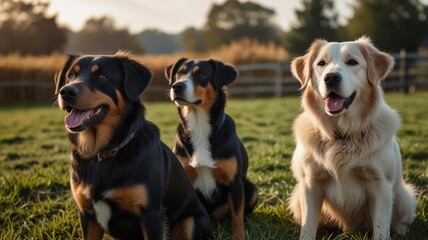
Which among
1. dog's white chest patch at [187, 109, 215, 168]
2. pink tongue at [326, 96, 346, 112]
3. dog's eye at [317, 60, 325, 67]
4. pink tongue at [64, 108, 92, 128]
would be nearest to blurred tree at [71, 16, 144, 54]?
dog's white chest patch at [187, 109, 215, 168]

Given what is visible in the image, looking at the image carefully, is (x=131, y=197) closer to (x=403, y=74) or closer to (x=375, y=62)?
(x=375, y=62)

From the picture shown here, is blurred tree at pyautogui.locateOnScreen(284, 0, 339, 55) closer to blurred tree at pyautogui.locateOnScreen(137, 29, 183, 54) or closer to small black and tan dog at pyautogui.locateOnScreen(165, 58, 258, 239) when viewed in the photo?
small black and tan dog at pyautogui.locateOnScreen(165, 58, 258, 239)

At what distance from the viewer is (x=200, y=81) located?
162 inches

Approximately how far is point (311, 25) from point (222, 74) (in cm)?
3564

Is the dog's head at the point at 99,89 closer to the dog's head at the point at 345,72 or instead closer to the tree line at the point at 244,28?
the dog's head at the point at 345,72

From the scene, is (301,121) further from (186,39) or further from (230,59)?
(186,39)

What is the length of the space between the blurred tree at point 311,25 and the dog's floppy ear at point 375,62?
35167 mm

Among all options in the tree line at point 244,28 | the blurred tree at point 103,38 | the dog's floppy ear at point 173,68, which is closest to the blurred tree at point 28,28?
the tree line at point 244,28

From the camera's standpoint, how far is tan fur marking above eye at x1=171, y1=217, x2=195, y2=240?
3.13 meters

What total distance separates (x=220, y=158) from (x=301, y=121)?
0.80 m

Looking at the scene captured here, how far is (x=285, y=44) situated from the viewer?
130ft

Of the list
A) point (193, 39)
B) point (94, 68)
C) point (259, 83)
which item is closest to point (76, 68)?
point (94, 68)

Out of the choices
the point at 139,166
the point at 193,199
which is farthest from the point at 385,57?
the point at 139,166

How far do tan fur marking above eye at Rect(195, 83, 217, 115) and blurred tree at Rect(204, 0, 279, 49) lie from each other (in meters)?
54.1
